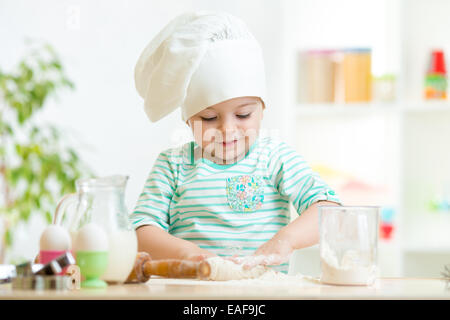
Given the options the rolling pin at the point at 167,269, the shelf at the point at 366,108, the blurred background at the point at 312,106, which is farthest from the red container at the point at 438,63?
the rolling pin at the point at 167,269

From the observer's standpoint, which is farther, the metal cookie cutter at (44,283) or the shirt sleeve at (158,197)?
the shirt sleeve at (158,197)

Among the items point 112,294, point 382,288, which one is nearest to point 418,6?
point 382,288

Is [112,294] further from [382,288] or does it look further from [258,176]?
[258,176]

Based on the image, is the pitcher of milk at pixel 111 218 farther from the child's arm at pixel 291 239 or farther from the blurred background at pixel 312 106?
the blurred background at pixel 312 106

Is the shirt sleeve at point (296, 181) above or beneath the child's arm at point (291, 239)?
above

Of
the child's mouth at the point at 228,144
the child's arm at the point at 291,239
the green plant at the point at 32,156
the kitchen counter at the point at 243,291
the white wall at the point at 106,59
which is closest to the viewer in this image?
the kitchen counter at the point at 243,291

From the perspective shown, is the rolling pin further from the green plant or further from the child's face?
the green plant

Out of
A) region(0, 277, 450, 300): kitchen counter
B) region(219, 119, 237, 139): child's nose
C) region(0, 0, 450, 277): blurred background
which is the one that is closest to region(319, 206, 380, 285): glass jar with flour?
region(0, 277, 450, 300): kitchen counter

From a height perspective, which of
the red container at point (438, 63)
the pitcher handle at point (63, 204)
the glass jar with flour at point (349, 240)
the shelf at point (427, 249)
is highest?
the red container at point (438, 63)

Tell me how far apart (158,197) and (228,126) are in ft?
0.63

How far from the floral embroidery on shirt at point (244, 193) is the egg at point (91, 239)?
0.47 metres

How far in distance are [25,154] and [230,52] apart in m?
1.58

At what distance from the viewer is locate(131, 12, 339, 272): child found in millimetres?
1124

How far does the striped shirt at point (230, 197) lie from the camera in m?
1.16
